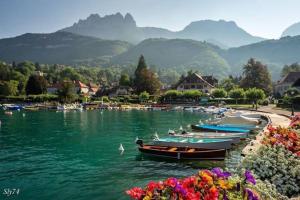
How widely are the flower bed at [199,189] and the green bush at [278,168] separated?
163 inches

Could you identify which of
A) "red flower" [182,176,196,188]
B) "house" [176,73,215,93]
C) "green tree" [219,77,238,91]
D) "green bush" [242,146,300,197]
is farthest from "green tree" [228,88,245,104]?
"red flower" [182,176,196,188]

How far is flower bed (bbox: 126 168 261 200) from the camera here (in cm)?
797

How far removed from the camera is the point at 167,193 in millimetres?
8242

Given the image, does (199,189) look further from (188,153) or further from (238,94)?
(238,94)

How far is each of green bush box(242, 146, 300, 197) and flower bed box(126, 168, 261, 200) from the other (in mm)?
4131

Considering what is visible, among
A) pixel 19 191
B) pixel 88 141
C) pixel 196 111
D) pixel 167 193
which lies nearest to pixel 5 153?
pixel 88 141

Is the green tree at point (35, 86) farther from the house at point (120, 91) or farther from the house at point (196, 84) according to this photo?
the house at point (196, 84)

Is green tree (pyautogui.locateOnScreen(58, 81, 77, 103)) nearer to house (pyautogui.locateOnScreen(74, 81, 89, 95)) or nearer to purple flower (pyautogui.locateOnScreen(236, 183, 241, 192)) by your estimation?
house (pyautogui.locateOnScreen(74, 81, 89, 95))

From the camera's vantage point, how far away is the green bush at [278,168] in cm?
1272

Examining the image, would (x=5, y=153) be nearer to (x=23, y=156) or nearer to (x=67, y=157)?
(x=23, y=156)

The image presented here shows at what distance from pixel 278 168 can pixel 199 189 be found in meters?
6.12

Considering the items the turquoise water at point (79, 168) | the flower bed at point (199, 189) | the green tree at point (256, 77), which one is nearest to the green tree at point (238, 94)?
the green tree at point (256, 77)

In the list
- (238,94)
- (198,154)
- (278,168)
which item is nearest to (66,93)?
(238,94)

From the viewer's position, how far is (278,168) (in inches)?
521
